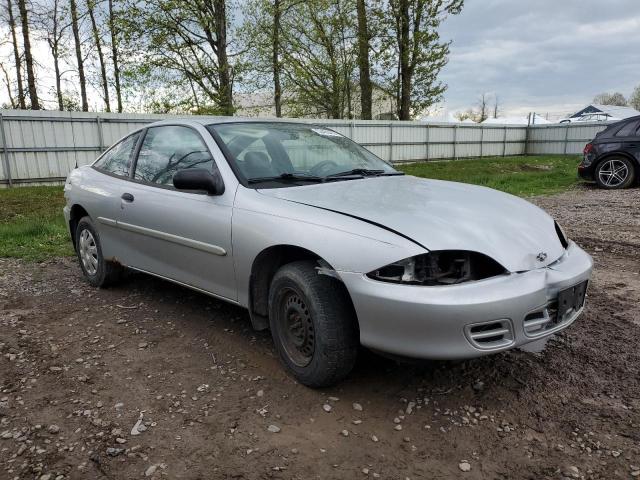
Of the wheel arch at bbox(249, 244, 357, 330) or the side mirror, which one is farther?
the side mirror

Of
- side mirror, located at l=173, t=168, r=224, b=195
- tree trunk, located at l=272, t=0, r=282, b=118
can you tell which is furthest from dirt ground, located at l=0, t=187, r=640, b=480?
tree trunk, located at l=272, t=0, r=282, b=118

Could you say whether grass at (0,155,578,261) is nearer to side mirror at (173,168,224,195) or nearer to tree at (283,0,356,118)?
side mirror at (173,168,224,195)

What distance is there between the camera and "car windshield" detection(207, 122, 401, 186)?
129 inches

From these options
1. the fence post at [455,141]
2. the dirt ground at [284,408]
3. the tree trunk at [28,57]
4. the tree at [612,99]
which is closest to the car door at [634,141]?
the dirt ground at [284,408]

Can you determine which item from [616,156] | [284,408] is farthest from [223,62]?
[284,408]

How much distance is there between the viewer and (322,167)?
3.52 meters

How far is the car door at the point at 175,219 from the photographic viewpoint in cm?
316

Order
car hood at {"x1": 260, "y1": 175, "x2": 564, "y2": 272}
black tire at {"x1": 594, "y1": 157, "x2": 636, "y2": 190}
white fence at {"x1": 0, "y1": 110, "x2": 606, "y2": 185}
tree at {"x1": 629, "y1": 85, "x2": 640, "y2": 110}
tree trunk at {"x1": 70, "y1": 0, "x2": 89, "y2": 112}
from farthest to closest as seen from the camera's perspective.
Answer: tree at {"x1": 629, "y1": 85, "x2": 640, "y2": 110}
tree trunk at {"x1": 70, "y1": 0, "x2": 89, "y2": 112}
white fence at {"x1": 0, "y1": 110, "x2": 606, "y2": 185}
black tire at {"x1": 594, "y1": 157, "x2": 636, "y2": 190}
car hood at {"x1": 260, "y1": 175, "x2": 564, "y2": 272}

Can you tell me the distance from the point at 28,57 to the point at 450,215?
851 inches

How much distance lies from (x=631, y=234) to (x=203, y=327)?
5.49m

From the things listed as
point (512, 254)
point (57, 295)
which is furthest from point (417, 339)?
point (57, 295)

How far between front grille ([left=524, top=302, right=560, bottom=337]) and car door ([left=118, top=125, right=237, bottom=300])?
172 cm

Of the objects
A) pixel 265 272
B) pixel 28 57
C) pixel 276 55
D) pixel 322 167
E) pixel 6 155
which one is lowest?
pixel 265 272

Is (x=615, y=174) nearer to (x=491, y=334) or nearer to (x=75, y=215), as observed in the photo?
(x=491, y=334)
